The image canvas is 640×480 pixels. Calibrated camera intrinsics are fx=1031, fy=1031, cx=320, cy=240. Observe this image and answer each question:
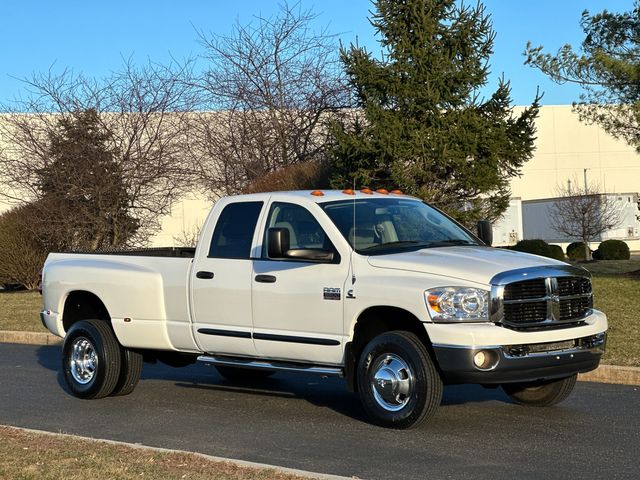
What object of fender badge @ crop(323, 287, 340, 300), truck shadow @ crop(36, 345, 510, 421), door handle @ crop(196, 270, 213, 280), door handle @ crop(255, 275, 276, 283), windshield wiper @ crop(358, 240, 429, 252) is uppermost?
windshield wiper @ crop(358, 240, 429, 252)

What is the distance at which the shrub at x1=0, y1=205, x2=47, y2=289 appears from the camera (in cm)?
2845

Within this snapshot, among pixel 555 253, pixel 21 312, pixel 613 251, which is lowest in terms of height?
pixel 21 312

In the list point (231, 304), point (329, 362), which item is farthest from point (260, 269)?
point (329, 362)

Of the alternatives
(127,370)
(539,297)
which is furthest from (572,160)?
(539,297)

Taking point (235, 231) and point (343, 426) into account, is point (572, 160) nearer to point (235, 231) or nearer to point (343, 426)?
point (235, 231)

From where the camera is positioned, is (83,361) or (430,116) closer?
(83,361)

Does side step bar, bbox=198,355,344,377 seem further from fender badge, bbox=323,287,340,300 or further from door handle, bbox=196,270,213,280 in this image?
door handle, bbox=196,270,213,280

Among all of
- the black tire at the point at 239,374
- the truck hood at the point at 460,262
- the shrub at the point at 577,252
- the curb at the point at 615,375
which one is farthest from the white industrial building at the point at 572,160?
the truck hood at the point at 460,262

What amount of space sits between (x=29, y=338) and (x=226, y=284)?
8697 mm

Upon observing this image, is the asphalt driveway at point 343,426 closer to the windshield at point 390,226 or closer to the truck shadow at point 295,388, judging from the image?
the truck shadow at point 295,388

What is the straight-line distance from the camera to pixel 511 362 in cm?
817

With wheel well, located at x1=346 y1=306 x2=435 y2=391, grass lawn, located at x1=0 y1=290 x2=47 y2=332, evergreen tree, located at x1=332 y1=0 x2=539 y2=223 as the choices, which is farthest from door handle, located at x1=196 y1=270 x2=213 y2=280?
evergreen tree, located at x1=332 y1=0 x2=539 y2=223

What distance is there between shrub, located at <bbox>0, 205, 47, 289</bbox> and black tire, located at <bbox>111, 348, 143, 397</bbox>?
18.2m

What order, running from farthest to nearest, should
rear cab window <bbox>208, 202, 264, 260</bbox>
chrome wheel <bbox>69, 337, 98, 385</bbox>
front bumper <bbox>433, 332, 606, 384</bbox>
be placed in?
1. chrome wheel <bbox>69, 337, 98, 385</bbox>
2. rear cab window <bbox>208, 202, 264, 260</bbox>
3. front bumper <bbox>433, 332, 606, 384</bbox>
